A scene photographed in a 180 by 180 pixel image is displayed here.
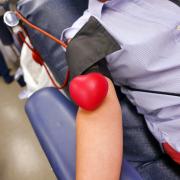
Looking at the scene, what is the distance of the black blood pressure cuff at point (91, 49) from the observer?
22.5 inches

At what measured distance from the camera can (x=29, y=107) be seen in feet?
2.06

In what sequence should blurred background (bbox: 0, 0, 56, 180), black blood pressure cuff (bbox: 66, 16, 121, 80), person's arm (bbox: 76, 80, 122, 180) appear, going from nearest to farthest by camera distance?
person's arm (bbox: 76, 80, 122, 180), black blood pressure cuff (bbox: 66, 16, 121, 80), blurred background (bbox: 0, 0, 56, 180)

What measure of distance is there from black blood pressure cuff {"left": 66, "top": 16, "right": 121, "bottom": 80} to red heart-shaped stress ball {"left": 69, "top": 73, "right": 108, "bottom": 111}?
9 centimetres

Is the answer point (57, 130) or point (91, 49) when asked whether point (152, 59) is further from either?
point (57, 130)

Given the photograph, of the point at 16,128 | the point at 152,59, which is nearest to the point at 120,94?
the point at 152,59

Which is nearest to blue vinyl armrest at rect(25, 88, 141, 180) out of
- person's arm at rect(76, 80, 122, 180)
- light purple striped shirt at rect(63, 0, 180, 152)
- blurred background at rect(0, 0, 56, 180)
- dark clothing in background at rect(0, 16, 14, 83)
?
person's arm at rect(76, 80, 122, 180)

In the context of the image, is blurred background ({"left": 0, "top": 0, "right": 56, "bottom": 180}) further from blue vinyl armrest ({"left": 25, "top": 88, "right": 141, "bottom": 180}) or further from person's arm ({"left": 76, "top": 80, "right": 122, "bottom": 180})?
person's arm ({"left": 76, "top": 80, "right": 122, "bottom": 180})

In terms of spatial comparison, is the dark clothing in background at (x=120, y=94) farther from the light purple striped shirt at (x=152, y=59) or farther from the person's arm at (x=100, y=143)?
the person's arm at (x=100, y=143)

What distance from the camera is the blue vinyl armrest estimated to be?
0.50 metres

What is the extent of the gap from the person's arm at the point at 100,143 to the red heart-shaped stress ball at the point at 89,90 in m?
0.04

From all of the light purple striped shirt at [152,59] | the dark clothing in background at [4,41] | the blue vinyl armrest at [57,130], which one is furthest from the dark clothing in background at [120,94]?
the dark clothing in background at [4,41]

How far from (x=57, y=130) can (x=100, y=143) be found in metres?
0.13

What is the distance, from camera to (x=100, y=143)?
49 cm

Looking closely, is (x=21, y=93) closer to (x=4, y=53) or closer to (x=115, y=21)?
(x=4, y=53)
